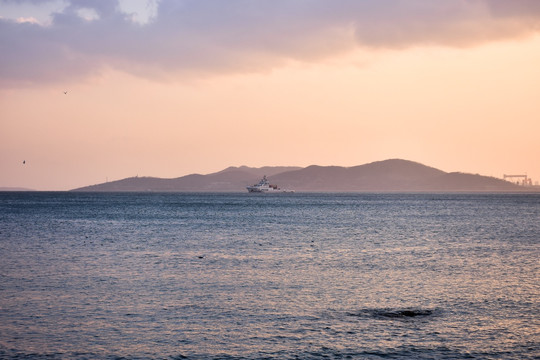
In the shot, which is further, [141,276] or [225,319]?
[141,276]

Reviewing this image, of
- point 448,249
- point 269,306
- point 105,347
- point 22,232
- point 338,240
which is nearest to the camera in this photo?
point 105,347

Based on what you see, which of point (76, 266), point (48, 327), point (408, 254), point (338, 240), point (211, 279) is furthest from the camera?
point (338, 240)

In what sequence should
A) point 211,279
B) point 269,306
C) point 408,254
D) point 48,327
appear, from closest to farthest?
1. point 48,327
2. point 269,306
3. point 211,279
4. point 408,254

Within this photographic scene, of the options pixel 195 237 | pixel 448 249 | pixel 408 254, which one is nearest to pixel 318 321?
pixel 408 254

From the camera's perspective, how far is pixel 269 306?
26031 mm

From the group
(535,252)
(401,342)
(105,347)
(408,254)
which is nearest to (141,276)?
(105,347)

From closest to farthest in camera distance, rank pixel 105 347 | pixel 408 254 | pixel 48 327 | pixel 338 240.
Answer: pixel 105 347, pixel 48 327, pixel 408 254, pixel 338 240

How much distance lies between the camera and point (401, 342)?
65.7 feet

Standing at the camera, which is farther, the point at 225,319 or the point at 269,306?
the point at 269,306

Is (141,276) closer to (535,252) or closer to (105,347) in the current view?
(105,347)

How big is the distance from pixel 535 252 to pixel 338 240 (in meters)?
20.2

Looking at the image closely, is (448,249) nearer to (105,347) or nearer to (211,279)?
(211,279)

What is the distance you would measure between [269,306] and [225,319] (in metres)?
3.10

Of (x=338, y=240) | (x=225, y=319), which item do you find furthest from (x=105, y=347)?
(x=338, y=240)
